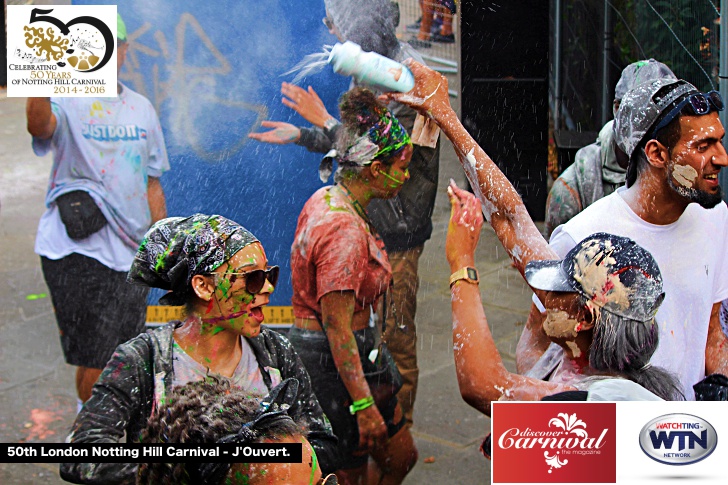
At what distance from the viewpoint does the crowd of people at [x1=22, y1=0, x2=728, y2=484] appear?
220cm

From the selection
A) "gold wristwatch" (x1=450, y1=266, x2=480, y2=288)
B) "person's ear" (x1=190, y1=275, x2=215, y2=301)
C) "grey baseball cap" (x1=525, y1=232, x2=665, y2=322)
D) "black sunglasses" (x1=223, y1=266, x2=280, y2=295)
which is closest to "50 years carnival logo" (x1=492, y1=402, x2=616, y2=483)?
"gold wristwatch" (x1=450, y1=266, x2=480, y2=288)

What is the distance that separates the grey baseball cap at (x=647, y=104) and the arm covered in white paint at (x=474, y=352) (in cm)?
51

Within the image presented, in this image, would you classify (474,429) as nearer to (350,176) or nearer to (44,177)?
(350,176)

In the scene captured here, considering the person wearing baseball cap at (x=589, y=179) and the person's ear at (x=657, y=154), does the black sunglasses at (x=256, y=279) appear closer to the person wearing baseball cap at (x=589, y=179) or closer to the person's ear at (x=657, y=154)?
the person's ear at (x=657, y=154)

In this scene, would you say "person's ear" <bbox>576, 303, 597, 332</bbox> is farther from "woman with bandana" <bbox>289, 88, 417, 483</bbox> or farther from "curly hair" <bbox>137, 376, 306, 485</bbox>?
"woman with bandana" <bbox>289, 88, 417, 483</bbox>

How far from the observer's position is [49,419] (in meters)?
3.80

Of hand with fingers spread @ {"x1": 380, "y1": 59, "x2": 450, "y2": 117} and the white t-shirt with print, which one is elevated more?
hand with fingers spread @ {"x1": 380, "y1": 59, "x2": 450, "y2": 117}

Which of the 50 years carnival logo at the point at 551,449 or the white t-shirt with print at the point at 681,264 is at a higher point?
the white t-shirt with print at the point at 681,264

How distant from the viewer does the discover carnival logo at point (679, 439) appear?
271 cm

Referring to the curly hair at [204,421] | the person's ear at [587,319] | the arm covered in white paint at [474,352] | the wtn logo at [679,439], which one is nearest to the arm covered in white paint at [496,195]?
the arm covered in white paint at [474,352]

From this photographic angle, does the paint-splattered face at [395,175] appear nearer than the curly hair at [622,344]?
No

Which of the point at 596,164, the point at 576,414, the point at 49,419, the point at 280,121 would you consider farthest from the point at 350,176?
the point at 49,419

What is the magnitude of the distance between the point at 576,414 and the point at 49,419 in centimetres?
216

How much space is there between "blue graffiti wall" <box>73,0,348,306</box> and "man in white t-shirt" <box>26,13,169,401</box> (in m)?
0.06
